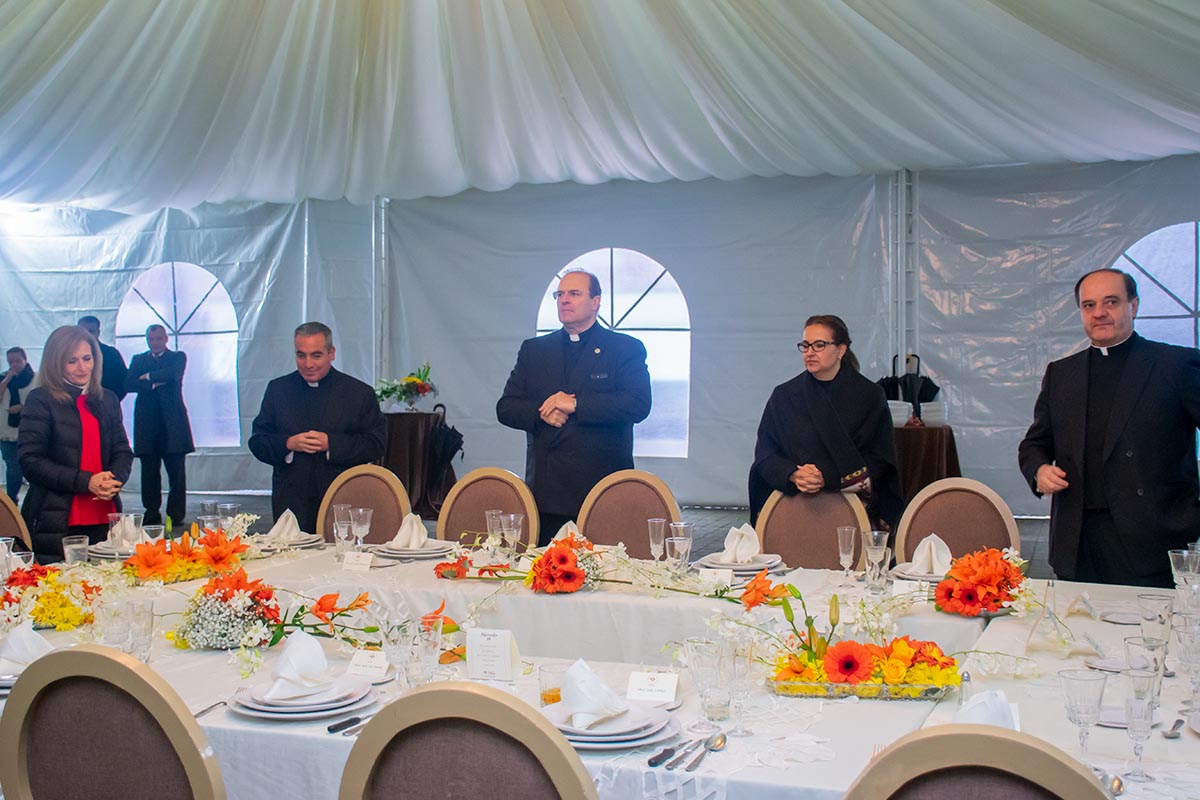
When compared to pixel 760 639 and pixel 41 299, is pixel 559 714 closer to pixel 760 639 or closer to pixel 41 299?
pixel 760 639

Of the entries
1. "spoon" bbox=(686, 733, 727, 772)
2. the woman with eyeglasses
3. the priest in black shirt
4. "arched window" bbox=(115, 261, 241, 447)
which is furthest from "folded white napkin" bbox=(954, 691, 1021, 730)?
"arched window" bbox=(115, 261, 241, 447)

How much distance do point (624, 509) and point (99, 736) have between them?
253 cm

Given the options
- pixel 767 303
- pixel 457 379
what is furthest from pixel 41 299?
pixel 767 303

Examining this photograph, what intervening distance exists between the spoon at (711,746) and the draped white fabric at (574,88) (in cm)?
488

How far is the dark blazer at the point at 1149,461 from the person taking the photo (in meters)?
3.32

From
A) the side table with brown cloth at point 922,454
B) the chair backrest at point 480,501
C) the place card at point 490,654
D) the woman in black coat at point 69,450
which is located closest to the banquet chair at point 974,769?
the place card at point 490,654

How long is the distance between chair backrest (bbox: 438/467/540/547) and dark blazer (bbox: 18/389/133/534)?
3.97ft

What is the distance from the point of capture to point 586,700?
6.10 feet

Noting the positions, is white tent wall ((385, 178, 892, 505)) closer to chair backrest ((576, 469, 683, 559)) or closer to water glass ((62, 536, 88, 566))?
chair backrest ((576, 469, 683, 559))

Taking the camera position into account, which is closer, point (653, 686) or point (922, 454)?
point (653, 686)

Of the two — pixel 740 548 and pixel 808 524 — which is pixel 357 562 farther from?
pixel 808 524

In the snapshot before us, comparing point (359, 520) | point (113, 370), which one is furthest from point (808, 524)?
point (113, 370)

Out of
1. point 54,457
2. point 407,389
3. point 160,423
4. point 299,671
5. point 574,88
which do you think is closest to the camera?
point 299,671

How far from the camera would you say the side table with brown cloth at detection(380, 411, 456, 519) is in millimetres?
8711
